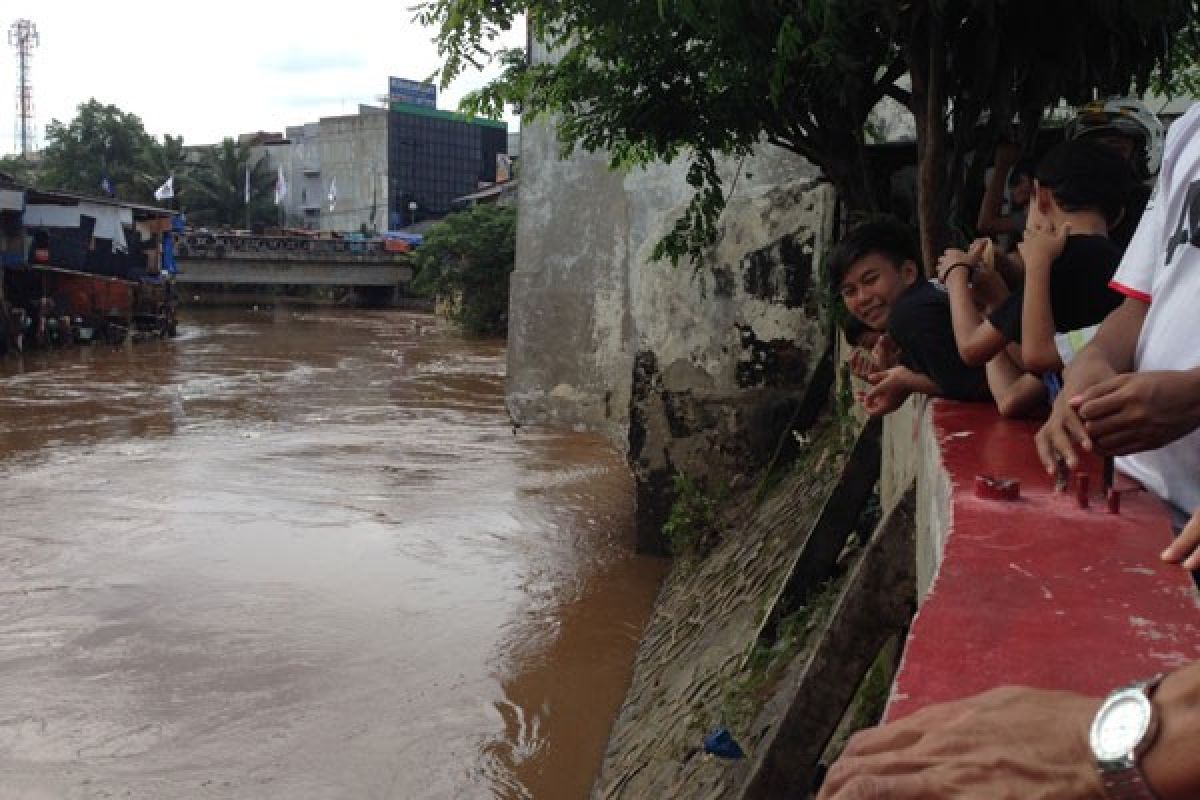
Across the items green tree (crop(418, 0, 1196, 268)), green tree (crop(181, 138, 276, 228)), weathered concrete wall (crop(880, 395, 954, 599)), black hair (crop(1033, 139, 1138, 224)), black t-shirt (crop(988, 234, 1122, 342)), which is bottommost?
weathered concrete wall (crop(880, 395, 954, 599))

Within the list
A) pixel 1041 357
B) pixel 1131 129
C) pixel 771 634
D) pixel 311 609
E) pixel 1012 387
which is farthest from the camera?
pixel 311 609

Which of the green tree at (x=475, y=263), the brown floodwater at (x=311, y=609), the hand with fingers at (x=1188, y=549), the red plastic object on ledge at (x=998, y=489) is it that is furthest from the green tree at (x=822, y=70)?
the green tree at (x=475, y=263)

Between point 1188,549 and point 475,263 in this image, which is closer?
point 1188,549

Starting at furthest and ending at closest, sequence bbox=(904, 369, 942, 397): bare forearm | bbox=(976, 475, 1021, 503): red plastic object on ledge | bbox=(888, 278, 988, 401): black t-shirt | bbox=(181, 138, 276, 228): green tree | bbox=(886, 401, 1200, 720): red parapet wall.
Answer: bbox=(181, 138, 276, 228): green tree → bbox=(904, 369, 942, 397): bare forearm → bbox=(888, 278, 988, 401): black t-shirt → bbox=(976, 475, 1021, 503): red plastic object on ledge → bbox=(886, 401, 1200, 720): red parapet wall

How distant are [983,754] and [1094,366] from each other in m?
1.27

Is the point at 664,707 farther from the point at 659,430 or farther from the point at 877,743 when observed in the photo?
the point at 877,743

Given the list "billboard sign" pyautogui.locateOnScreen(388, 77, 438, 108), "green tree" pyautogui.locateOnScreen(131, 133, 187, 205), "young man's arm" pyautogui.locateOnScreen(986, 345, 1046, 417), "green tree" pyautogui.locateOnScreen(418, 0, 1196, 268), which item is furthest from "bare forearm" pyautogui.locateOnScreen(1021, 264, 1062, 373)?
"billboard sign" pyautogui.locateOnScreen(388, 77, 438, 108)

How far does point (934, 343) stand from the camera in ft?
10.6

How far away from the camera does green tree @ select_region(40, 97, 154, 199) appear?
47.1 metres

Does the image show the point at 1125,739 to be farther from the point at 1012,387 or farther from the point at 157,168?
the point at 157,168

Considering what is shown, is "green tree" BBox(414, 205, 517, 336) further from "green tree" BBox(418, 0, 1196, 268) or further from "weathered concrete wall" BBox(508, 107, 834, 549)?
"green tree" BBox(418, 0, 1196, 268)

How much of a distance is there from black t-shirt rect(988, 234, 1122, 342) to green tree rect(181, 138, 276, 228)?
4890 cm

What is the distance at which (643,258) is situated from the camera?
327 inches

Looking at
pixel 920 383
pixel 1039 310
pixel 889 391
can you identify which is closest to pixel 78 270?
A: pixel 889 391
